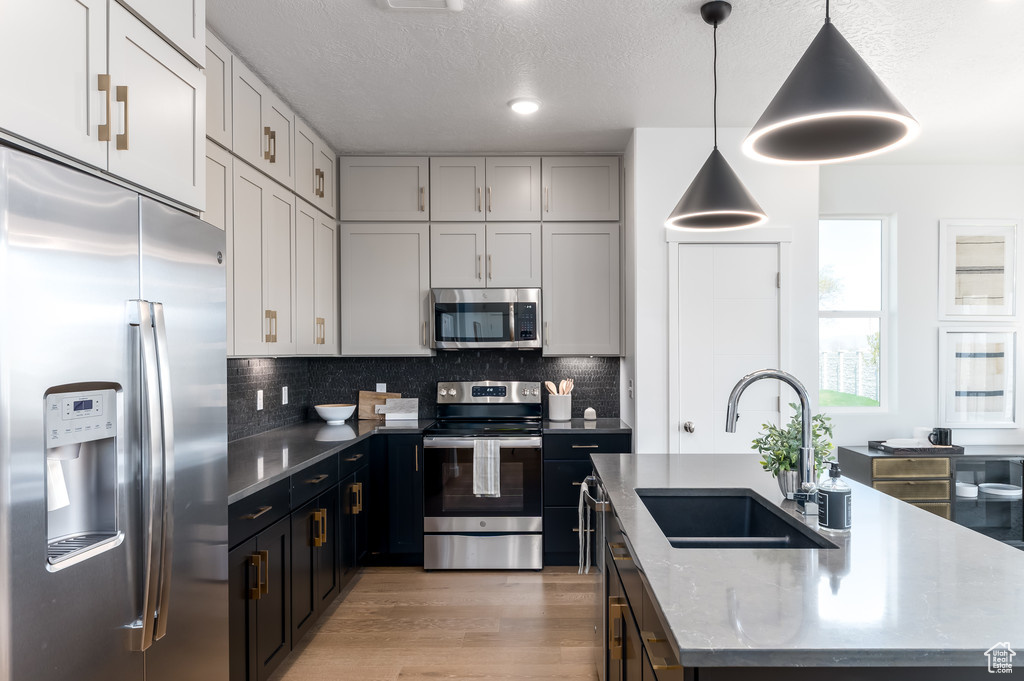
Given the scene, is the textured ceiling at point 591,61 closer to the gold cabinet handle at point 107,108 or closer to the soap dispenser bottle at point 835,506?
the gold cabinet handle at point 107,108

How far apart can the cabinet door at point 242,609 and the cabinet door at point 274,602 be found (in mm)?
46

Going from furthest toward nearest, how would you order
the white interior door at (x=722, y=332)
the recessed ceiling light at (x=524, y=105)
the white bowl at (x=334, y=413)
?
the white bowl at (x=334, y=413) < the white interior door at (x=722, y=332) < the recessed ceiling light at (x=524, y=105)

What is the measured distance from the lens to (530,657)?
2.75 m

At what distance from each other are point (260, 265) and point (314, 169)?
102 cm

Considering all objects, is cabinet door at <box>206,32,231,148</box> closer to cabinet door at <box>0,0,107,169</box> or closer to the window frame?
cabinet door at <box>0,0,107,169</box>

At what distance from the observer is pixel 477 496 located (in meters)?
3.85

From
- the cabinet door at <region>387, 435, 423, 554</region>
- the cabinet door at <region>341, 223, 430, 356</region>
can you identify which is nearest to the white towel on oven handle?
the cabinet door at <region>387, 435, 423, 554</region>

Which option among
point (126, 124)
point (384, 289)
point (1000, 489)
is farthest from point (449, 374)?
point (1000, 489)

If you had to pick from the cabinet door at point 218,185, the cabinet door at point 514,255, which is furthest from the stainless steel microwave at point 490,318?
the cabinet door at point 218,185

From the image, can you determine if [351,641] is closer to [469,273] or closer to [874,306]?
[469,273]

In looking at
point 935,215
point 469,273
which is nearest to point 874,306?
point 935,215

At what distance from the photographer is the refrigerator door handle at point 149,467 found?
1.38 metres

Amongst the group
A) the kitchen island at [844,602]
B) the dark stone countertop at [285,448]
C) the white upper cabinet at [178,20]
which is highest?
the white upper cabinet at [178,20]

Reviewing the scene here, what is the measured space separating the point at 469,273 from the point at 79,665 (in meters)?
3.18
